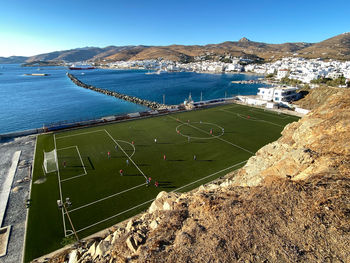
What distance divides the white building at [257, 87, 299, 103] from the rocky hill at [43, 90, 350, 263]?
74668 millimetres

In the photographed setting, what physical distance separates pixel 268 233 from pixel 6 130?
81.6m

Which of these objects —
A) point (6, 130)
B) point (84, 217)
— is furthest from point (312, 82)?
point (6, 130)

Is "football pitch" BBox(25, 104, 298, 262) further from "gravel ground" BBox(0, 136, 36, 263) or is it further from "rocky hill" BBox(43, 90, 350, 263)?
"rocky hill" BBox(43, 90, 350, 263)

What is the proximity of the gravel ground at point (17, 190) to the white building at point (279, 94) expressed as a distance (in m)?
88.7

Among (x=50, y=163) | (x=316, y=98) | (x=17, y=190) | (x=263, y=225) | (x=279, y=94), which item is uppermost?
(x=263, y=225)

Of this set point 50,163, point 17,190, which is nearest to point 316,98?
point 50,163

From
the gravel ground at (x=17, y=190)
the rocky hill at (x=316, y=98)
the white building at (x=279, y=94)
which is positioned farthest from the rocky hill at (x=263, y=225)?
the rocky hill at (x=316, y=98)

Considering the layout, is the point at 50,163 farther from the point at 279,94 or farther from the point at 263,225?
the point at 279,94

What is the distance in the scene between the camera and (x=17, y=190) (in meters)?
26.6

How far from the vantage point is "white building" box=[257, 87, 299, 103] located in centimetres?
8081

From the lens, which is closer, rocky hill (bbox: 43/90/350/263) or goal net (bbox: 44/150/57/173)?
rocky hill (bbox: 43/90/350/263)

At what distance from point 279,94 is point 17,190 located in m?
91.2

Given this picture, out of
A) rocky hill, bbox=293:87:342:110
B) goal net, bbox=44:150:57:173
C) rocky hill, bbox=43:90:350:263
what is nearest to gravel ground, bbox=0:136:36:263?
goal net, bbox=44:150:57:173

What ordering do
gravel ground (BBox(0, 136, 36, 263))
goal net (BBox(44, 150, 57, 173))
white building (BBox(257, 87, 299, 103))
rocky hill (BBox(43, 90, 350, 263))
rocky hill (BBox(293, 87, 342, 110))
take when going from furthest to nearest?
white building (BBox(257, 87, 299, 103)) → rocky hill (BBox(293, 87, 342, 110)) → goal net (BBox(44, 150, 57, 173)) → gravel ground (BBox(0, 136, 36, 263)) → rocky hill (BBox(43, 90, 350, 263))
